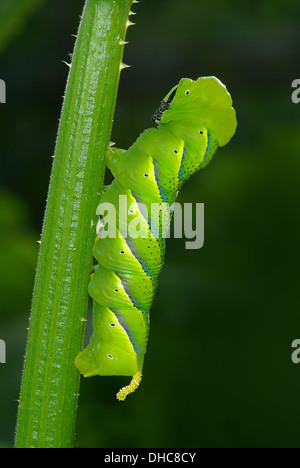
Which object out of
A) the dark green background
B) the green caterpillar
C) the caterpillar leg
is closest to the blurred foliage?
the green caterpillar

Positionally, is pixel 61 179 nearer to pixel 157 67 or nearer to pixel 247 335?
pixel 247 335

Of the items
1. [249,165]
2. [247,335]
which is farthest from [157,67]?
[247,335]

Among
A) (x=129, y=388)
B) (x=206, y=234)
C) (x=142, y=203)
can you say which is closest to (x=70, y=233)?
(x=142, y=203)

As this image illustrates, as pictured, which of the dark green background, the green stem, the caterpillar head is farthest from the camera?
the dark green background

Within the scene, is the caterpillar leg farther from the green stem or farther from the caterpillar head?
the caterpillar head

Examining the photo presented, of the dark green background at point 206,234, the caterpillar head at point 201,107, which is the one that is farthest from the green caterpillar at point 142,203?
the dark green background at point 206,234
